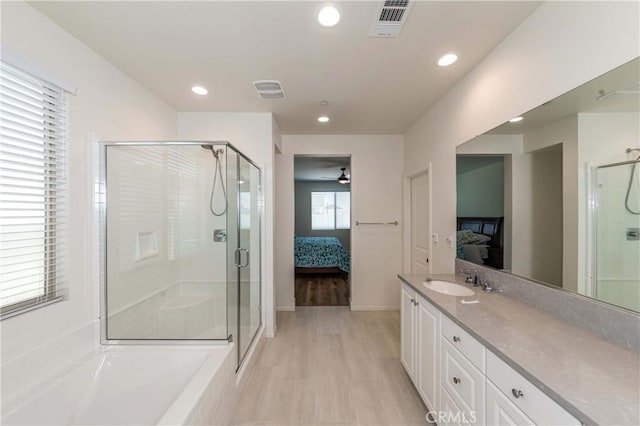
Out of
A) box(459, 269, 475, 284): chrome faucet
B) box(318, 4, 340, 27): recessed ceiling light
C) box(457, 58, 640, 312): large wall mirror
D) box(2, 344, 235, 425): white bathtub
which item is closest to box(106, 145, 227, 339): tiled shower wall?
box(2, 344, 235, 425): white bathtub

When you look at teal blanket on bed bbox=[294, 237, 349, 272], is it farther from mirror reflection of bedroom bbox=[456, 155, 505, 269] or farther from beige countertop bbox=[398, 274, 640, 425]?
beige countertop bbox=[398, 274, 640, 425]

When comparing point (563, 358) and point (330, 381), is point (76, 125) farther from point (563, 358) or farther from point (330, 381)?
point (563, 358)

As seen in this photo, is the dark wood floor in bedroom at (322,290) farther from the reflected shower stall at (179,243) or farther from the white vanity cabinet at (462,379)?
the white vanity cabinet at (462,379)

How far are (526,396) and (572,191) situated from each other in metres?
1.05

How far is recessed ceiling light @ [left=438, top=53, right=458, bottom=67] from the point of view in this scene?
1884 millimetres

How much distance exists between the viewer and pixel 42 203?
1.50 metres

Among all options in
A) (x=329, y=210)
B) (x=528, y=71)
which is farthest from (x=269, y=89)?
(x=329, y=210)

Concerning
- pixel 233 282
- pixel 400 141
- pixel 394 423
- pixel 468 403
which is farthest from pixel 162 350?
pixel 400 141

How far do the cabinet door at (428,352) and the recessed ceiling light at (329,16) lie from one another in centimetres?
190

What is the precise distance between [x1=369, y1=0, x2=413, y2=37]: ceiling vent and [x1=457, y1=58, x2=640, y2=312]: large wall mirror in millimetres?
949

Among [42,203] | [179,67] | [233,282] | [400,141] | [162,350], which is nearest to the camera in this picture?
[42,203]

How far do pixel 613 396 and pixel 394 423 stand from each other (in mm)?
1366

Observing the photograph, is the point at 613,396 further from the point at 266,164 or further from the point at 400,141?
the point at 400,141

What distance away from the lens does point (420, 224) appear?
3340 mm
